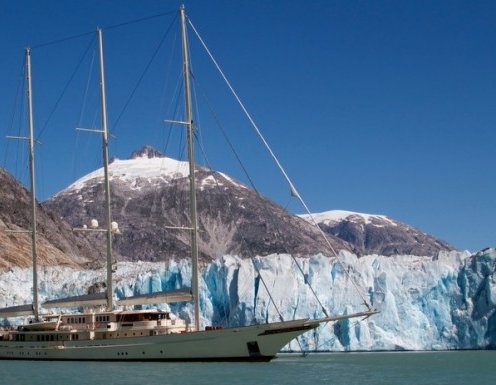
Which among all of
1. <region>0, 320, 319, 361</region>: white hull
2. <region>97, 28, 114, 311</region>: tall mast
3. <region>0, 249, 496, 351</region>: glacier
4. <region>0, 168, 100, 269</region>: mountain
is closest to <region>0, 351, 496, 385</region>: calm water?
<region>0, 320, 319, 361</region>: white hull

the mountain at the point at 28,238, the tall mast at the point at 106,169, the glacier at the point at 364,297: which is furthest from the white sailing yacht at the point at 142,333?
the mountain at the point at 28,238

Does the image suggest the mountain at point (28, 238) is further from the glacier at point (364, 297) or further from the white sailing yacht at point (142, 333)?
the white sailing yacht at point (142, 333)

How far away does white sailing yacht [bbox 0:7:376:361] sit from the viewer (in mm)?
43281

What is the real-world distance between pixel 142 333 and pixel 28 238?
83.7m

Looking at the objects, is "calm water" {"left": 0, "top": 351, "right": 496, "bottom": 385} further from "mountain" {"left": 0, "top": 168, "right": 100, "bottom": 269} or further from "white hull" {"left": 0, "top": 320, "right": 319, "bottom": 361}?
"mountain" {"left": 0, "top": 168, "right": 100, "bottom": 269}

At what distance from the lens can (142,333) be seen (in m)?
45.8

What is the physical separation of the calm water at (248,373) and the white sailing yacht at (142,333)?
0.79 m

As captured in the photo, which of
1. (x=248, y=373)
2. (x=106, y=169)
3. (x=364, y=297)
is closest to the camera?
(x=248, y=373)

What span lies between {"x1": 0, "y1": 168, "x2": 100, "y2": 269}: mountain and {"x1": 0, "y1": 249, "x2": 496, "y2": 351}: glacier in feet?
154

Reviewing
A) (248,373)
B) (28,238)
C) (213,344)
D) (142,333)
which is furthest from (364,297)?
(28,238)

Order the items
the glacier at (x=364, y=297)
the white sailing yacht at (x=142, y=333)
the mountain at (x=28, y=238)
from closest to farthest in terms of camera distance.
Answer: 1. the white sailing yacht at (x=142, y=333)
2. the glacier at (x=364, y=297)
3. the mountain at (x=28, y=238)

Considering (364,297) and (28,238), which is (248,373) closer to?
(364,297)

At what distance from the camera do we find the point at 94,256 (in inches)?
6009

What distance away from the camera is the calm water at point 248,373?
36562mm
